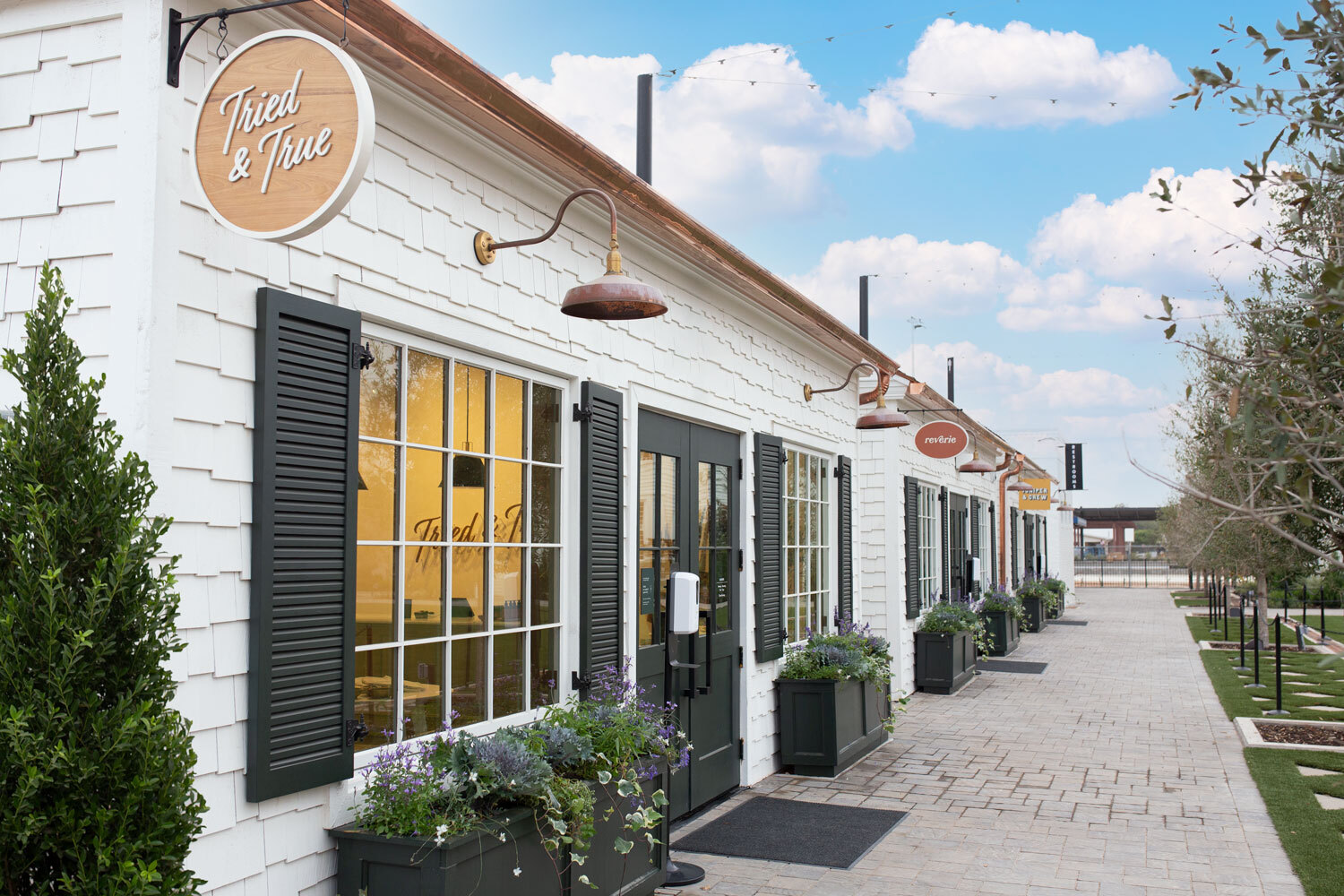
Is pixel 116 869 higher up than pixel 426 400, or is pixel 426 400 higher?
pixel 426 400

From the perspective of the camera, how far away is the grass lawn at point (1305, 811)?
5.41m

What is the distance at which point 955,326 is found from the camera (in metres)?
19.5

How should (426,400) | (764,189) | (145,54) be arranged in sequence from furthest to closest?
1. (764,189)
2. (426,400)
3. (145,54)

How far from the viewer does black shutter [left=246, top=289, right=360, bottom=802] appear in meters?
3.22

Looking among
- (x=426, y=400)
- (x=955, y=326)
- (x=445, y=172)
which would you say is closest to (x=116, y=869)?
(x=426, y=400)

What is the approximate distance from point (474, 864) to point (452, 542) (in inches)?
48.8

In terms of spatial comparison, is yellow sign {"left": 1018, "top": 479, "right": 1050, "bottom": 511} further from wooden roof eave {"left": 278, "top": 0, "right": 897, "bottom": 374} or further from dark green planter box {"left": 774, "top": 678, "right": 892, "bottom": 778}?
wooden roof eave {"left": 278, "top": 0, "right": 897, "bottom": 374}

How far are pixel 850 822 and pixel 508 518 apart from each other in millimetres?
3259

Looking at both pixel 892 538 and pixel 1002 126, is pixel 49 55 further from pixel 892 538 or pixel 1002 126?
pixel 892 538

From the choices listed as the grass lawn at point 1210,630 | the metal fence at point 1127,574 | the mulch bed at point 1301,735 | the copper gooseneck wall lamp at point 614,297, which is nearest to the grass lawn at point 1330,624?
the grass lawn at point 1210,630

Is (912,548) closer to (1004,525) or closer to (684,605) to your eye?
(684,605)

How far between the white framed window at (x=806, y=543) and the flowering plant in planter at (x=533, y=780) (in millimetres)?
3635

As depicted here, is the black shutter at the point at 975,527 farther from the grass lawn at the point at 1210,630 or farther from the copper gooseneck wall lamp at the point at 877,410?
the copper gooseneck wall lamp at the point at 877,410

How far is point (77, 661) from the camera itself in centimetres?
242
